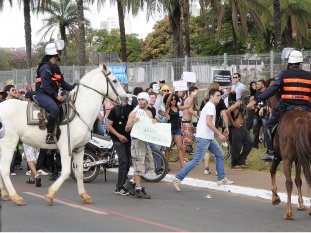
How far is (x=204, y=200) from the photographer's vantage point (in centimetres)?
1228

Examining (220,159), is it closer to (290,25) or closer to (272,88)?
(272,88)

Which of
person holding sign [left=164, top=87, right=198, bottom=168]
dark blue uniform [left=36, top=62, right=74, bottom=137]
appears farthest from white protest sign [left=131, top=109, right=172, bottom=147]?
person holding sign [left=164, top=87, right=198, bottom=168]

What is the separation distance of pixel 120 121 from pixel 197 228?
374cm

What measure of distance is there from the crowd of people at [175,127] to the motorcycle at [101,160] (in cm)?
54

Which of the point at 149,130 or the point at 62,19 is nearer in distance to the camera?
the point at 149,130

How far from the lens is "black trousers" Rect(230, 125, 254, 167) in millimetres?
15836

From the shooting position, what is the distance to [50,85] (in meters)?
11.5

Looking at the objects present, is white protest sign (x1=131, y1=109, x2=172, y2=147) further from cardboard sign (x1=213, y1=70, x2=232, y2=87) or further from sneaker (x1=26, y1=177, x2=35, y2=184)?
cardboard sign (x1=213, y1=70, x2=232, y2=87)

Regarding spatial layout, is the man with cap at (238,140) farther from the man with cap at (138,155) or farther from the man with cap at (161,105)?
the man with cap at (138,155)

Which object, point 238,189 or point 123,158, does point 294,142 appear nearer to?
point 238,189

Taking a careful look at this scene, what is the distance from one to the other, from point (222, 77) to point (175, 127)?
451 cm

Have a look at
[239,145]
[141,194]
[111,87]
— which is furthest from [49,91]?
[239,145]

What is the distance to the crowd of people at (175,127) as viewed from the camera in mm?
11936

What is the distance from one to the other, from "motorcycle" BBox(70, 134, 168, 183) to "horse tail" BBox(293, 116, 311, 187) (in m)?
4.91
